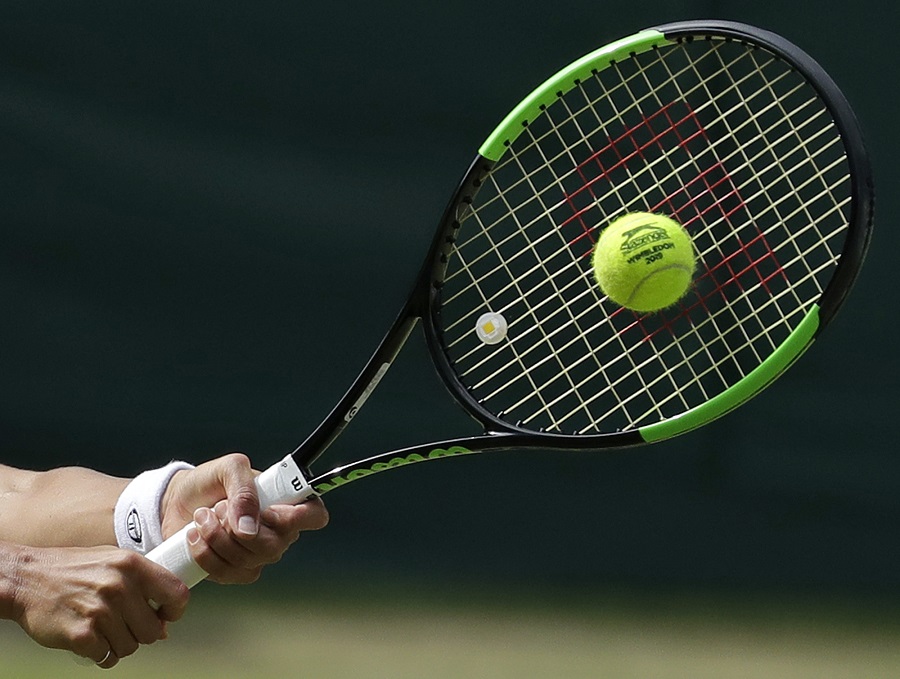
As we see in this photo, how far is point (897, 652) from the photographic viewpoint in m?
2.82

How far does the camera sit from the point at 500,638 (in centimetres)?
282

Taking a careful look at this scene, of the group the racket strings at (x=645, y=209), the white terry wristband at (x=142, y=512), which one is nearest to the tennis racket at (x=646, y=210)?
the racket strings at (x=645, y=209)

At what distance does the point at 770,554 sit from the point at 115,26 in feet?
6.15

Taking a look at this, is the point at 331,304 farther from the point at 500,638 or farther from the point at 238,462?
the point at 238,462

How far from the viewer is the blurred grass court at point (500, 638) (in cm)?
264

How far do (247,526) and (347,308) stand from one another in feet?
4.61

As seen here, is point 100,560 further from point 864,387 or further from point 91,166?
point 864,387

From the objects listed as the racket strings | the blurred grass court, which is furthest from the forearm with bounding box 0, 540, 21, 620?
the racket strings

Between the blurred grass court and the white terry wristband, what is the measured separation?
0.70 m

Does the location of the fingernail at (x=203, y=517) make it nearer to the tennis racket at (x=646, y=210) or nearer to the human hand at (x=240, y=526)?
the human hand at (x=240, y=526)

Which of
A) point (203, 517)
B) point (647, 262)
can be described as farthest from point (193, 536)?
point (647, 262)

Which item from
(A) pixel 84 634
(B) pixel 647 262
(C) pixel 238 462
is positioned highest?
(B) pixel 647 262

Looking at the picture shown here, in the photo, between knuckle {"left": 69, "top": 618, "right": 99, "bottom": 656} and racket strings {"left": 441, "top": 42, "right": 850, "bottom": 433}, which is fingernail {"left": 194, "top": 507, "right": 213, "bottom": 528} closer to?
knuckle {"left": 69, "top": 618, "right": 99, "bottom": 656}

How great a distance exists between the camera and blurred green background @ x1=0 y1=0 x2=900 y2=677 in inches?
120
